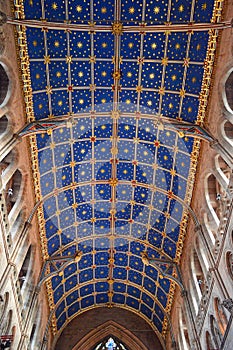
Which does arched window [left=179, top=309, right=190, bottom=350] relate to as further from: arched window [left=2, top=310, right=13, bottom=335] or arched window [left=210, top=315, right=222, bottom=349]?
arched window [left=2, top=310, right=13, bottom=335]

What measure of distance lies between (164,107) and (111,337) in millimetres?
19599

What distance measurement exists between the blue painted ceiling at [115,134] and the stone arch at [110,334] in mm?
2509

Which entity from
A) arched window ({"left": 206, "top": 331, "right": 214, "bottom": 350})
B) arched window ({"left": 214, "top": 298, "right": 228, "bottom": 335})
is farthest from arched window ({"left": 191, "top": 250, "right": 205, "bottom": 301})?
arched window ({"left": 214, "top": 298, "right": 228, "bottom": 335})

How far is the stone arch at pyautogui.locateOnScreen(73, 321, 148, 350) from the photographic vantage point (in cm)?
3009

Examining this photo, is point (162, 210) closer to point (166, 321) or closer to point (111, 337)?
point (166, 321)

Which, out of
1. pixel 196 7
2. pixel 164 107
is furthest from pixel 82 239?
pixel 196 7

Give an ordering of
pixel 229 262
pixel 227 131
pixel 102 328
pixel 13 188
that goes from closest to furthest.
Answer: pixel 229 262
pixel 227 131
pixel 13 188
pixel 102 328

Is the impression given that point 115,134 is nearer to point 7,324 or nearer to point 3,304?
point 3,304

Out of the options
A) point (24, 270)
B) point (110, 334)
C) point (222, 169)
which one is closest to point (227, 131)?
point (222, 169)

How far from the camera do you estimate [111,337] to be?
31062 millimetres

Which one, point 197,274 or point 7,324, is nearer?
point 7,324

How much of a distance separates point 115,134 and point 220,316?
11.6 meters

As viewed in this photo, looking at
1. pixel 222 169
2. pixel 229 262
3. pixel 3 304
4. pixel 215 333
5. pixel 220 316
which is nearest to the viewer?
pixel 229 262

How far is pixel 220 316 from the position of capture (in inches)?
711
